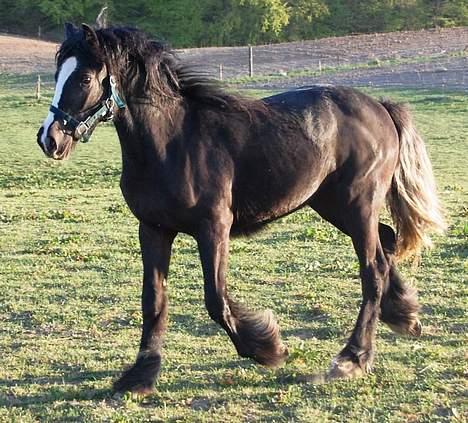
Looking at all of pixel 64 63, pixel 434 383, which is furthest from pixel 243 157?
pixel 434 383

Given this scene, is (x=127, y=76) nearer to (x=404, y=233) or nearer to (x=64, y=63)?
(x=64, y=63)

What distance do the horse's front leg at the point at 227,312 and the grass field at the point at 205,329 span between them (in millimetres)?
179

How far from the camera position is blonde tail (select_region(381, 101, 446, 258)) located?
21.7ft

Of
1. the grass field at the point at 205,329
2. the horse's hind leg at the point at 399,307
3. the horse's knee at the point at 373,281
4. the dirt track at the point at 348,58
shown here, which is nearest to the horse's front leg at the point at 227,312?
the grass field at the point at 205,329

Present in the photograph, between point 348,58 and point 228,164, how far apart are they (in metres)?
38.6

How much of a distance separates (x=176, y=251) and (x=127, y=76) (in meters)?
4.76

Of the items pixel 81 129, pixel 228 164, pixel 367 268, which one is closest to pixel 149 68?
pixel 81 129

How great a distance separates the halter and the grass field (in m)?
1.66

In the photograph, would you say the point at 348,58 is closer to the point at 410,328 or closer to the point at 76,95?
the point at 410,328

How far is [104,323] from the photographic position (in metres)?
7.26

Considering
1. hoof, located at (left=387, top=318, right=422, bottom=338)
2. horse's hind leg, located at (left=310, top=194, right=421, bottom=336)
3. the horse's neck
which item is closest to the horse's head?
the horse's neck

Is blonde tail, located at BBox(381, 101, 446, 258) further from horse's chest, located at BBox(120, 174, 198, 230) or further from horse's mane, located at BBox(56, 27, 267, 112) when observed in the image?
horse's chest, located at BBox(120, 174, 198, 230)

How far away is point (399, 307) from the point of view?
6.51 meters

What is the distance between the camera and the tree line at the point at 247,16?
57125mm
